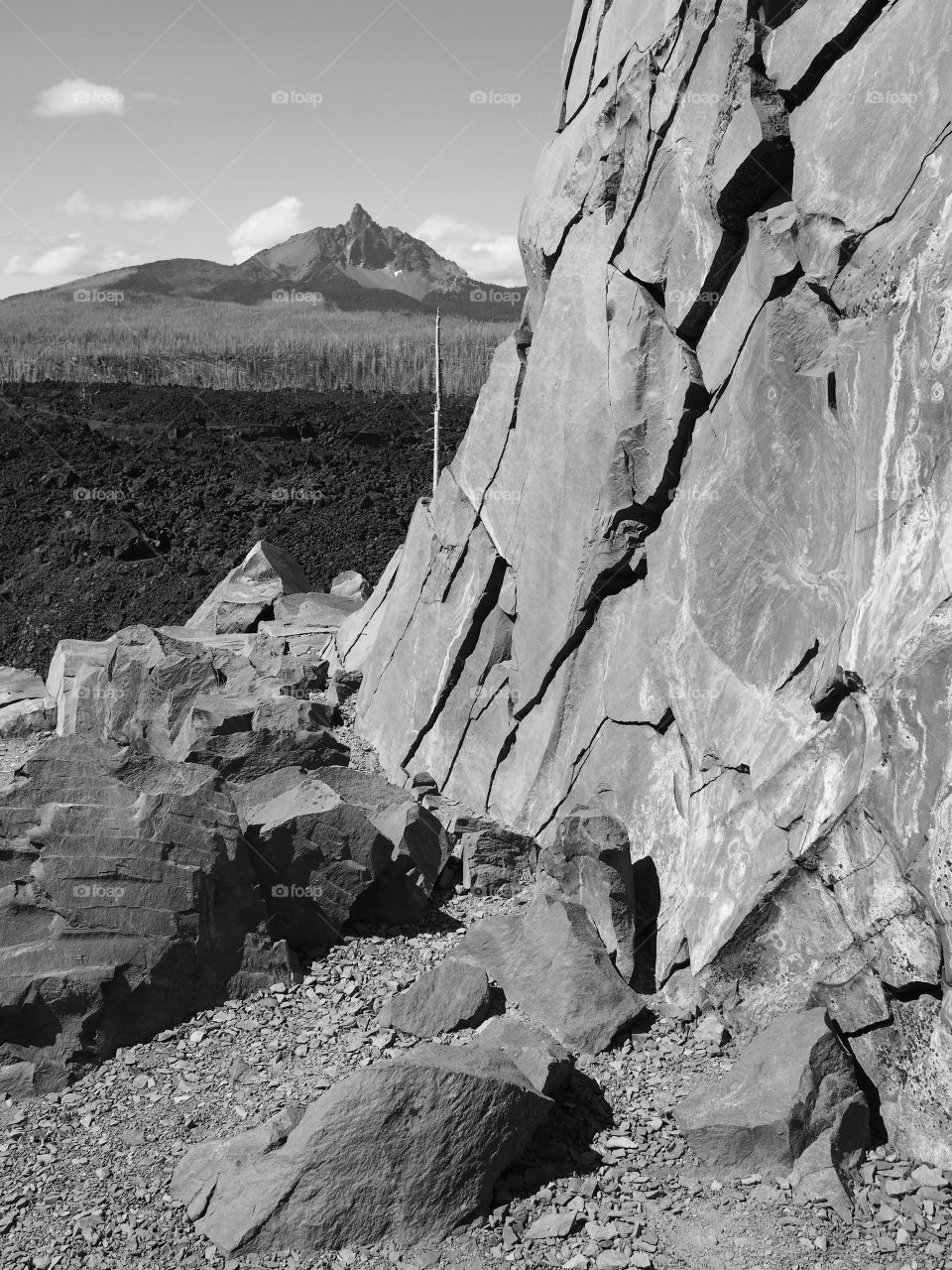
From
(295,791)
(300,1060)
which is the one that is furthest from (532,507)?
(300,1060)

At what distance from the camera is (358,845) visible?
10766 mm

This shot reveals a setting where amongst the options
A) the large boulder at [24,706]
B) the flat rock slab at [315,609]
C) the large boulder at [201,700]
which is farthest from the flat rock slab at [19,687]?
the flat rock slab at [315,609]

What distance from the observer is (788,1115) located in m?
6.81

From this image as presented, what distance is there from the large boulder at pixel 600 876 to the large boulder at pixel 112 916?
2.67 meters

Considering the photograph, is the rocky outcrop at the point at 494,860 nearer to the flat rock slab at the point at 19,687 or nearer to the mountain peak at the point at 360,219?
the flat rock slab at the point at 19,687

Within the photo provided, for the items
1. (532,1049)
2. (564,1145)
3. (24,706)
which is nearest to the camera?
(564,1145)

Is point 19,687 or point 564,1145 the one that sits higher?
point 19,687

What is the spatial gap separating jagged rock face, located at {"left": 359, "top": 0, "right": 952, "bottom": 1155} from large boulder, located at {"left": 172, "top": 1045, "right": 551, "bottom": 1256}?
2.53 meters

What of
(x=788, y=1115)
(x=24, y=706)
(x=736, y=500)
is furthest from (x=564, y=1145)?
(x=24, y=706)

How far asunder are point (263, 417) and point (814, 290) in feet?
128

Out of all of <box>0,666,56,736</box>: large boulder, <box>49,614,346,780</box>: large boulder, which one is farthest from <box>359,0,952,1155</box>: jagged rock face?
<box>0,666,56,736</box>: large boulder

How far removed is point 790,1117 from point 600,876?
3201mm

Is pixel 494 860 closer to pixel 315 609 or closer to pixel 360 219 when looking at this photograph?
pixel 315 609

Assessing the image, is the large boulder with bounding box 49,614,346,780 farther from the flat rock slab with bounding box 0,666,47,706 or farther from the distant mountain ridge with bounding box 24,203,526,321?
the distant mountain ridge with bounding box 24,203,526,321
